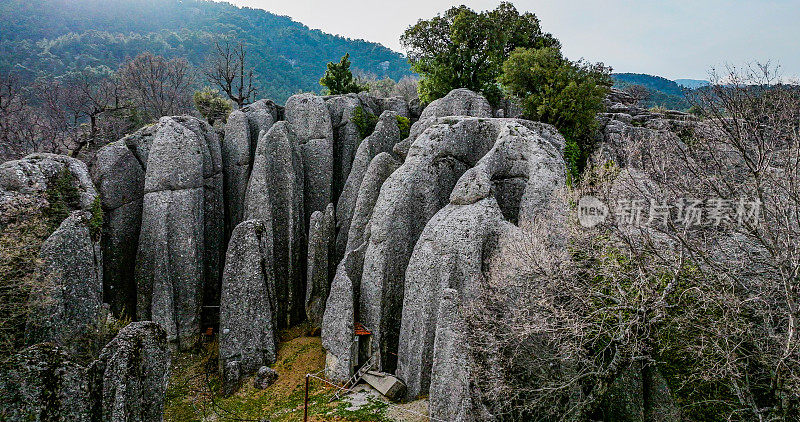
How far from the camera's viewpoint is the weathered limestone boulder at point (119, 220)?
18.0m

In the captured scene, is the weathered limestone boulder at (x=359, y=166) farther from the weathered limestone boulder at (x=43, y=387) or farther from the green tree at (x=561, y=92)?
the weathered limestone boulder at (x=43, y=387)

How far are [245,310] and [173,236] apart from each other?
5.10m

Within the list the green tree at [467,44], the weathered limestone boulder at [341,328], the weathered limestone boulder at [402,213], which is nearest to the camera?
the weathered limestone boulder at [341,328]

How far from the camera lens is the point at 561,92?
66.2ft

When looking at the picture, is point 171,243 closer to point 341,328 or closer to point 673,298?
point 341,328

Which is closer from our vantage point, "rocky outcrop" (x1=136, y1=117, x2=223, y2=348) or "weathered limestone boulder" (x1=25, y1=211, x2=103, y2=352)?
"weathered limestone boulder" (x1=25, y1=211, x2=103, y2=352)

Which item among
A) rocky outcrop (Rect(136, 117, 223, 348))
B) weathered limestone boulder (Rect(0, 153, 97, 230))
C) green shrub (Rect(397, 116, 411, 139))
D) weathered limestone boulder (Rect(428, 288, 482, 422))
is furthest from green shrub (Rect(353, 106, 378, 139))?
weathered limestone boulder (Rect(428, 288, 482, 422))

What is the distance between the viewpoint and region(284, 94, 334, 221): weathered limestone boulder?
2177 centimetres

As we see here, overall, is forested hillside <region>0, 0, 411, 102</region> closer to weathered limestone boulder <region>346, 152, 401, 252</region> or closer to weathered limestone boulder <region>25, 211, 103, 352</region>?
weathered limestone boulder <region>346, 152, 401, 252</region>

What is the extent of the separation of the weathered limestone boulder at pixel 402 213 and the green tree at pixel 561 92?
4.74 meters

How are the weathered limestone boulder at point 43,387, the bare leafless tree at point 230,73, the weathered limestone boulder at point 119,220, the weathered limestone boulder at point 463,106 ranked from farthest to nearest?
the bare leafless tree at point 230,73 → the weathered limestone boulder at point 463,106 → the weathered limestone boulder at point 119,220 → the weathered limestone boulder at point 43,387

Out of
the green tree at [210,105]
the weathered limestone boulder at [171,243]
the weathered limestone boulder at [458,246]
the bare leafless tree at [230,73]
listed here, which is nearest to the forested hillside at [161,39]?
the bare leafless tree at [230,73]

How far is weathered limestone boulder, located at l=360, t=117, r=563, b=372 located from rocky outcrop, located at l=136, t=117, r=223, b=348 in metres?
7.96

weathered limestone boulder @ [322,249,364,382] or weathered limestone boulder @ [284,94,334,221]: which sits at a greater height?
weathered limestone boulder @ [284,94,334,221]
